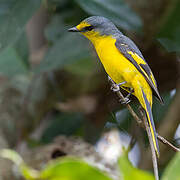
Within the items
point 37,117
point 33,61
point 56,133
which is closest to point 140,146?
point 56,133

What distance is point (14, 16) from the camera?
1.44 m

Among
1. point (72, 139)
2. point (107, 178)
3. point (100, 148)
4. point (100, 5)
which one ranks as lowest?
point (100, 148)

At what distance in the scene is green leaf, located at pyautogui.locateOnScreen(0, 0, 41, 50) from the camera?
1.37 m

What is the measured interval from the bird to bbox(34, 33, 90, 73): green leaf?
1.49ft

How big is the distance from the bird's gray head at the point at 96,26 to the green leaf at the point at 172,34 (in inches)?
9.5

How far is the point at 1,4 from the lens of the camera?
4.86ft

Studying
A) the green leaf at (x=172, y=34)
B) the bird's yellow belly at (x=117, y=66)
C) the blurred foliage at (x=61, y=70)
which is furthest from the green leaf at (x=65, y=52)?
the bird's yellow belly at (x=117, y=66)

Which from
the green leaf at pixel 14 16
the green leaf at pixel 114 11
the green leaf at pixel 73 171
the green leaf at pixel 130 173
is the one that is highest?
the green leaf at pixel 73 171

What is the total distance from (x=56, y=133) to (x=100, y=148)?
289mm

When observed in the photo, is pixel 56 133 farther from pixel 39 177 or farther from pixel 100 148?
pixel 39 177

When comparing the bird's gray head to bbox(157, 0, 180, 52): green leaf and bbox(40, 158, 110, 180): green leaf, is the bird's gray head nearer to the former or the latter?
bbox(157, 0, 180, 52): green leaf

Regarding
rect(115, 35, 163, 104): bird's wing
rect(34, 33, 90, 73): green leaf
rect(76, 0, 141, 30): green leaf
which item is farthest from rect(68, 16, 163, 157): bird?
rect(34, 33, 90, 73): green leaf

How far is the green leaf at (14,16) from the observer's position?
1.37 meters

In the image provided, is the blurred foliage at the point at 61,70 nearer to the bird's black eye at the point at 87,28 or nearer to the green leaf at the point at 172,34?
the green leaf at the point at 172,34
